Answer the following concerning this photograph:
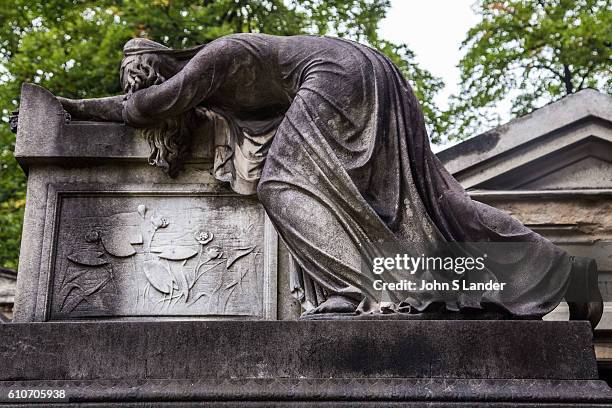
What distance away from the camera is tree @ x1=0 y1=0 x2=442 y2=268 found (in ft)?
47.9

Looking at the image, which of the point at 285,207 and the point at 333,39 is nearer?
the point at 285,207

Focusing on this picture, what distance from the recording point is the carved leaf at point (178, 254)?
5.01 m

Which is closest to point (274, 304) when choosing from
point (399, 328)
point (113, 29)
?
point (399, 328)

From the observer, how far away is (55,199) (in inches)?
202

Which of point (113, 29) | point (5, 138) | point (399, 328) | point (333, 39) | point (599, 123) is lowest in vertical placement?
point (399, 328)

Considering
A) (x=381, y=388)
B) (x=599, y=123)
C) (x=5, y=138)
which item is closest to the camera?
(x=381, y=388)

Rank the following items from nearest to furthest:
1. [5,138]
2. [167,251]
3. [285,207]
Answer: [285,207]
[167,251]
[5,138]

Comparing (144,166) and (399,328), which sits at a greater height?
(144,166)

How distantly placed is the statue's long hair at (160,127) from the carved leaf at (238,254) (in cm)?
63

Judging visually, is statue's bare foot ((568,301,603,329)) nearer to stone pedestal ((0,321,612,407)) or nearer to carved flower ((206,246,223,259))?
stone pedestal ((0,321,612,407))

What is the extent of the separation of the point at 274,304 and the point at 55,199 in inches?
59.7

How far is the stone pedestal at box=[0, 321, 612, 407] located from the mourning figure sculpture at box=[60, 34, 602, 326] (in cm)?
27

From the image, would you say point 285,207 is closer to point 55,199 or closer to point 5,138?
point 55,199

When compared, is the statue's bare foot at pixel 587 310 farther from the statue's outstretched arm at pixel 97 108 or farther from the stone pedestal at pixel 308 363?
the statue's outstretched arm at pixel 97 108
